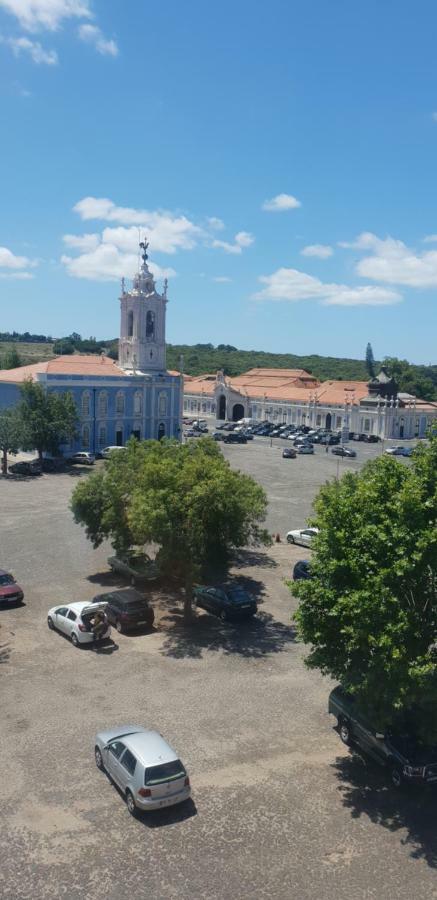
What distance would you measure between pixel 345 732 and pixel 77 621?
818cm

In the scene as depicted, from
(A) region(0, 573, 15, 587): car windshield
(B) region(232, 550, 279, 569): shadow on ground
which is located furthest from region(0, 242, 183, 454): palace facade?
(A) region(0, 573, 15, 587): car windshield

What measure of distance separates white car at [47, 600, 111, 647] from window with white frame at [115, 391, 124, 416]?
4163 cm

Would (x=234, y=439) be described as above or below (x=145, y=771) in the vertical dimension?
above

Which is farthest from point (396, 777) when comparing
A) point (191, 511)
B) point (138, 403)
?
point (138, 403)

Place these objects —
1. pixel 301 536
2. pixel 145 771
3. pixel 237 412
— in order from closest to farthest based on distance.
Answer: pixel 145 771 < pixel 301 536 < pixel 237 412

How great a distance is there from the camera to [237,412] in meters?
96.6

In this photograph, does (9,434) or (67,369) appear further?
(67,369)

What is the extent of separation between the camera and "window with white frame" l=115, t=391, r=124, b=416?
61016mm

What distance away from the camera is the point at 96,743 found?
1334 cm

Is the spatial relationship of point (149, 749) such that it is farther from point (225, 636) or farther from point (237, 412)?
point (237, 412)

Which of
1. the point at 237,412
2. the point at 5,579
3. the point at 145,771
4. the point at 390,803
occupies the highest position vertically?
the point at 237,412

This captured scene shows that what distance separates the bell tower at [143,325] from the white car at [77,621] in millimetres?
45508

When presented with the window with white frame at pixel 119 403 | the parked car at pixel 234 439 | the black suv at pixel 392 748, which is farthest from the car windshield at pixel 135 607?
the parked car at pixel 234 439

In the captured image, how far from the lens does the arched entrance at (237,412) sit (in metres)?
96.2
